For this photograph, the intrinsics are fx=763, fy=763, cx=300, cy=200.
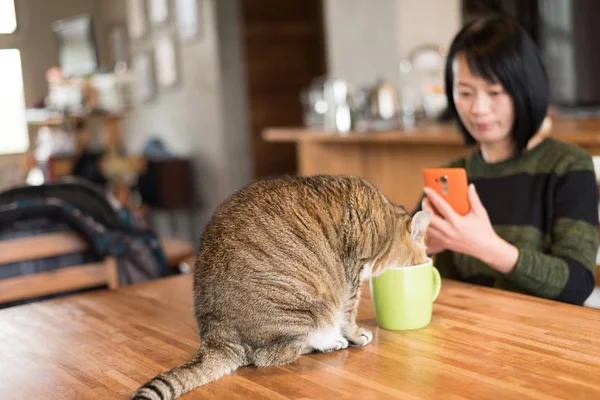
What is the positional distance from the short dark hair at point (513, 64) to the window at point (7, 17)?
666 cm

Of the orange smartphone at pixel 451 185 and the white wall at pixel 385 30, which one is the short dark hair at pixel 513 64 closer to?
the orange smartphone at pixel 451 185

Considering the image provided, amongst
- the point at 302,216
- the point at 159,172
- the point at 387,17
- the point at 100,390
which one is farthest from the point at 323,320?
the point at 159,172

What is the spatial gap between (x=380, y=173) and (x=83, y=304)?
219cm

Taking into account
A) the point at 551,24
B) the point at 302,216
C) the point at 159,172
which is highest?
the point at 551,24

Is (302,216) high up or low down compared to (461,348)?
up

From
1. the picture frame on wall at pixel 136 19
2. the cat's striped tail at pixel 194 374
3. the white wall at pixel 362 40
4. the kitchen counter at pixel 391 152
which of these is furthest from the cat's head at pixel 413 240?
the picture frame on wall at pixel 136 19

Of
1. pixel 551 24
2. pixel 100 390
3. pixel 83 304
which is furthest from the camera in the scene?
pixel 551 24

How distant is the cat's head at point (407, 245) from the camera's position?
105 cm

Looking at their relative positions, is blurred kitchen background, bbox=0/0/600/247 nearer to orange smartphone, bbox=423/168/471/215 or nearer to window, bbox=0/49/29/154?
window, bbox=0/49/29/154

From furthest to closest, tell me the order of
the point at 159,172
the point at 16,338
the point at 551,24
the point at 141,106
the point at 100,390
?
the point at 141,106, the point at 159,172, the point at 551,24, the point at 16,338, the point at 100,390

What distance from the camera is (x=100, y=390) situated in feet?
2.99

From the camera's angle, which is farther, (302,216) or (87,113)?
(87,113)

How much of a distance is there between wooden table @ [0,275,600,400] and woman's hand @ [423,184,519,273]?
0.21ft

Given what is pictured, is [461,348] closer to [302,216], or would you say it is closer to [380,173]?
[302,216]
